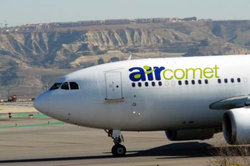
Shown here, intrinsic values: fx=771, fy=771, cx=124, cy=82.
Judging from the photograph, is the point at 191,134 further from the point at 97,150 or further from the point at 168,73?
the point at 97,150

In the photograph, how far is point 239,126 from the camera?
32.5 metres

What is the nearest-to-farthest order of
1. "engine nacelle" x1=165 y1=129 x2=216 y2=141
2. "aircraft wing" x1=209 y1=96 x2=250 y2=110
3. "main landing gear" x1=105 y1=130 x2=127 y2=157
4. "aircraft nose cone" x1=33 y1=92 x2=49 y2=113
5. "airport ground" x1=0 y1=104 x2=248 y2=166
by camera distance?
1. "airport ground" x1=0 y1=104 x2=248 y2=166
2. "aircraft nose cone" x1=33 y1=92 x2=49 y2=113
3. "aircraft wing" x1=209 y1=96 x2=250 y2=110
4. "main landing gear" x1=105 y1=130 x2=127 y2=157
5. "engine nacelle" x1=165 y1=129 x2=216 y2=141

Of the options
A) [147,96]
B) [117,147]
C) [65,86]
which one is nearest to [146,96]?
[147,96]

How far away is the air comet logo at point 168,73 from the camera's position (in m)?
34.6

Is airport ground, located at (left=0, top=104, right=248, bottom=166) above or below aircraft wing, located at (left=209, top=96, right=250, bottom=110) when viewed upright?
below

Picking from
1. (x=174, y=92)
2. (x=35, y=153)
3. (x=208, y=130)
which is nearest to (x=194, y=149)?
(x=208, y=130)

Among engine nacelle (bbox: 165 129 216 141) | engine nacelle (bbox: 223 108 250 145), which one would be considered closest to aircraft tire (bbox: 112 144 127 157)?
engine nacelle (bbox: 165 129 216 141)

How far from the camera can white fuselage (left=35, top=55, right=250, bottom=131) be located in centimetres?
3422

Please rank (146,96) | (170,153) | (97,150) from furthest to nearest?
(97,150), (170,153), (146,96)

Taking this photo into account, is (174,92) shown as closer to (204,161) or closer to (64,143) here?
(204,161)

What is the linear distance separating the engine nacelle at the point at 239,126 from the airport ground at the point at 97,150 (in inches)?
51.0

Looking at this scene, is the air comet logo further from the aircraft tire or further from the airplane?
the aircraft tire

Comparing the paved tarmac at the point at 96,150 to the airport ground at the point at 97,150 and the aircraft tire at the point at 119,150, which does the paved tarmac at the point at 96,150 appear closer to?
the airport ground at the point at 97,150

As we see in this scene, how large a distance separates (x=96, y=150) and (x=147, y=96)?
610cm
